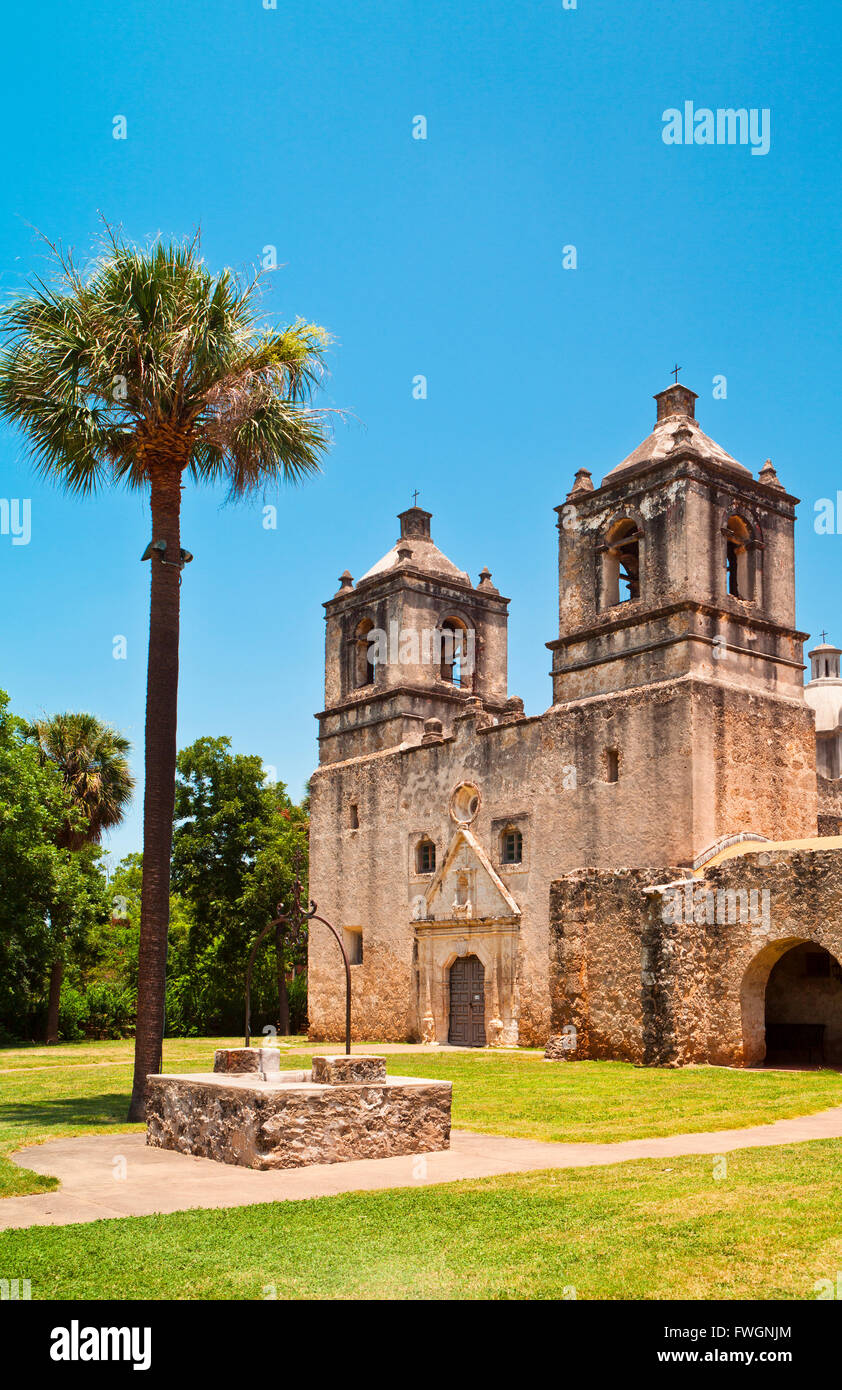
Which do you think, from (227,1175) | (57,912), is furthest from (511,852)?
(227,1175)

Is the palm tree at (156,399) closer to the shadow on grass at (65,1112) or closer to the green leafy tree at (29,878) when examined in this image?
the shadow on grass at (65,1112)

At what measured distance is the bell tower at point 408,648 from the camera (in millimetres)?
32250

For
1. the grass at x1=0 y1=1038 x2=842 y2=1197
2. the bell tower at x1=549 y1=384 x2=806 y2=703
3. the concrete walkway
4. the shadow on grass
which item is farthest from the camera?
the bell tower at x1=549 y1=384 x2=806 y2=703

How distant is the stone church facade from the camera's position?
69.8 feet

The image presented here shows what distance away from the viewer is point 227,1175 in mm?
9055

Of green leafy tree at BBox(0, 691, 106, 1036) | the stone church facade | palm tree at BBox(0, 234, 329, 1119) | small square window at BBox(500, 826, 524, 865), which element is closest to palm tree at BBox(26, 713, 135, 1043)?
green leafy tree at BBox(0, 691, 106, 1036)

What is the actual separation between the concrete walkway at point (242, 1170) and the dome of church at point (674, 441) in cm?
1615

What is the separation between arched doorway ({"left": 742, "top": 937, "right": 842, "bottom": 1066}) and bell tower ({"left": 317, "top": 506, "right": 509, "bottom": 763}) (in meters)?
10.9

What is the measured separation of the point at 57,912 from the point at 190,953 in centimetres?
926

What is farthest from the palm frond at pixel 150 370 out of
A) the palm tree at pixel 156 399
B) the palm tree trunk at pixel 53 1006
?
the palm tree trunk at pixel 53 1006

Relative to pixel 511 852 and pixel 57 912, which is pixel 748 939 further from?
pixel 57 912

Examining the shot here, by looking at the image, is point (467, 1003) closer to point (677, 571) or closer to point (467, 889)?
point (467, 889)

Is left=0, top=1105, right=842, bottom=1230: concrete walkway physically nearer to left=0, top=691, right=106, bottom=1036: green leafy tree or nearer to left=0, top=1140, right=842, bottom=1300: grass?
left=0, top=1140, right=842, bottom=1300: grass

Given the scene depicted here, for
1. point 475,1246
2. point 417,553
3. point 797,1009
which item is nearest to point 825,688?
point 417,553
